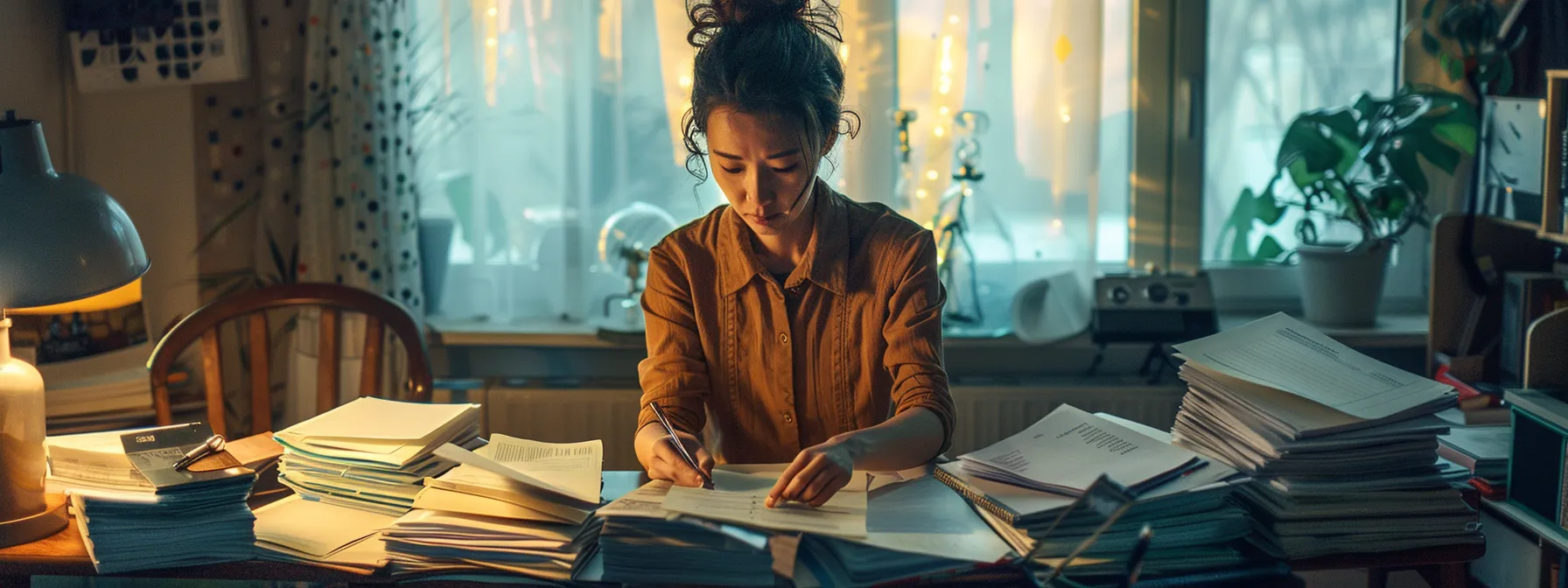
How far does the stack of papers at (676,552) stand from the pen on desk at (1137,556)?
347 millimetres

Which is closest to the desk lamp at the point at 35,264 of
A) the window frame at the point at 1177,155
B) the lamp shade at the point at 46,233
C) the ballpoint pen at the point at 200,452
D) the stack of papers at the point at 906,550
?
the lamp shade at the point at 46,233

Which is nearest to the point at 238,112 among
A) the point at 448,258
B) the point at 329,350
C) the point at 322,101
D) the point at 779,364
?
the point at 322,101

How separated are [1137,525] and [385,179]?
2.01 metres

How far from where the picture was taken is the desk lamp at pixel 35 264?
4.44 feet

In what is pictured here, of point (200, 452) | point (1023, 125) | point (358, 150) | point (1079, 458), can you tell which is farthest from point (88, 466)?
point (1023, 125)

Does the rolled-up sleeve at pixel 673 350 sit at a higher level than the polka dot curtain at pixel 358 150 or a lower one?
lower

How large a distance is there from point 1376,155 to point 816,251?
167cm

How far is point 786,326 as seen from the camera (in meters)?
1.75

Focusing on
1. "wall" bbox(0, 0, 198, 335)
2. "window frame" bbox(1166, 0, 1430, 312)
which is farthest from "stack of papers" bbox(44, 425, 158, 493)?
"window frame" bbox(1166, 0, 1430, 312)

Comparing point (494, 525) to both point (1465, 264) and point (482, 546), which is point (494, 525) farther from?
point (1465, 264)

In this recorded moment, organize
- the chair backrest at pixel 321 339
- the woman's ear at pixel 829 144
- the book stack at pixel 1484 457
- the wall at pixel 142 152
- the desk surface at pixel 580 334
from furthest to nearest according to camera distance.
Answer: the desk surface at pixel 580 334 → the wall at pixel 142 152 → the chair backrest at pixel 321 339 → the book stack at pixel 1484 457 → the woman's ear at pixel 829 144

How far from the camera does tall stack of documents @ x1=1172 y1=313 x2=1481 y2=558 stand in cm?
135

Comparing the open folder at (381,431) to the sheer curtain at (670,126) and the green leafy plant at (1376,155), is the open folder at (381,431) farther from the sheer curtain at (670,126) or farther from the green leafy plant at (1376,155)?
the green leafy plant at (1376,155)

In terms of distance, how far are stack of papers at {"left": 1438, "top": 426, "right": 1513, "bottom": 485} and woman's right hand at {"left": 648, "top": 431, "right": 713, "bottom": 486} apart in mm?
1181
